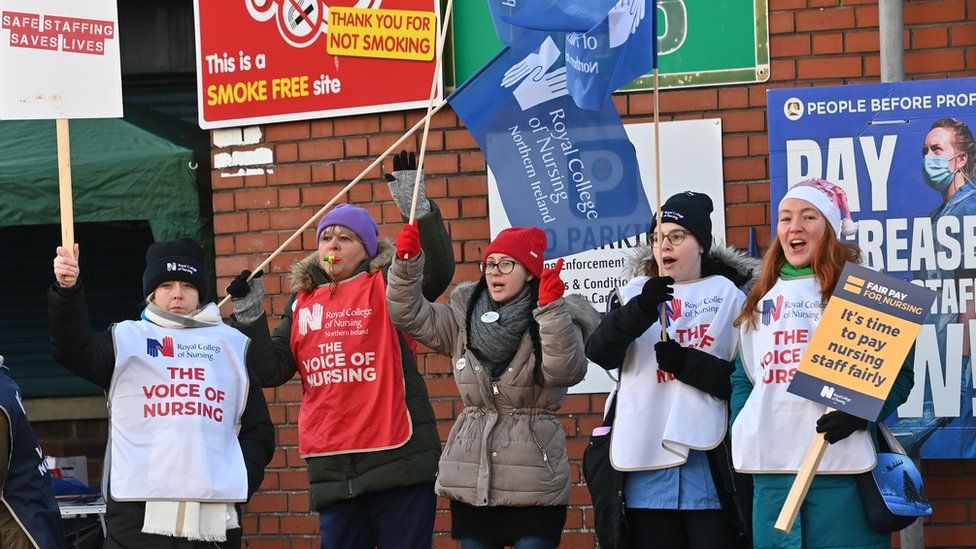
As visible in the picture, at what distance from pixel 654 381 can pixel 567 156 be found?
1.07 m

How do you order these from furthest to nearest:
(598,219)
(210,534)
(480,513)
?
1. (598,219)
2. (480,513)
3. (210,534)

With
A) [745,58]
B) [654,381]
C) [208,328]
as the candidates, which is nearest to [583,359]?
[654,381]

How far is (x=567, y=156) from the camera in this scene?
5363 mm

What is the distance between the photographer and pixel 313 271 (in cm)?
543

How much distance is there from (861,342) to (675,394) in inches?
32.0

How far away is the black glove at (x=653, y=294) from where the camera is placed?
14.8ft

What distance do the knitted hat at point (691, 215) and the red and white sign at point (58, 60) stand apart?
6.74 feet

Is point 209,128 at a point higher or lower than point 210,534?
higher

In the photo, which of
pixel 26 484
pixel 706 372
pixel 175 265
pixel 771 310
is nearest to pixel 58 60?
pixel 175 265

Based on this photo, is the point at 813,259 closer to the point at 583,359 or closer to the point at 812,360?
the point at 812,360

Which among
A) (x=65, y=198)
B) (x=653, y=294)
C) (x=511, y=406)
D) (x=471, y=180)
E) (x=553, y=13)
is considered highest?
(x=553, y=13)

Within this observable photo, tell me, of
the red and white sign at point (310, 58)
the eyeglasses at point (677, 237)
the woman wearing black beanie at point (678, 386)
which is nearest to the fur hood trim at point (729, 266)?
the woman wearing black beanie at point (678, 386)

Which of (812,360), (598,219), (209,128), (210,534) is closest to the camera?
(812,360)

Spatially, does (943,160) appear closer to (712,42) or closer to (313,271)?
(712,42)
